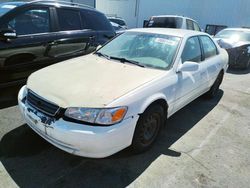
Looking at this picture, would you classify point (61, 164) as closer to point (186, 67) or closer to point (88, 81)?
point (88, 81)

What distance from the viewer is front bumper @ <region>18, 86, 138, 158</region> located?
2244mm

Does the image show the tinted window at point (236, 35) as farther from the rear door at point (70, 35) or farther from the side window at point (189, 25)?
the rear door at point (70, 35)

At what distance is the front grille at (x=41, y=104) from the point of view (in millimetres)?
2405

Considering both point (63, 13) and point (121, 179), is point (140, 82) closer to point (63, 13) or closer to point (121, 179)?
point (121, 179)

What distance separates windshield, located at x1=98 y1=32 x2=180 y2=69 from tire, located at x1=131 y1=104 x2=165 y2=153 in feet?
2.18

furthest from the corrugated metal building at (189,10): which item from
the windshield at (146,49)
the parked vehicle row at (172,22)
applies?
the windshield at (146,49)

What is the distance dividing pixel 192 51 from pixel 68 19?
102 inches

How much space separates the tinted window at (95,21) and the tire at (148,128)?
9.95ft

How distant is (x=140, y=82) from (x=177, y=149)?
111cm

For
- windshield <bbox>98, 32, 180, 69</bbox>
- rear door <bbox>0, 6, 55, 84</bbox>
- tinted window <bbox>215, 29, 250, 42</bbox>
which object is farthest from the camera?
tinted window <bbox>215, 29, 250, 42</bbox>

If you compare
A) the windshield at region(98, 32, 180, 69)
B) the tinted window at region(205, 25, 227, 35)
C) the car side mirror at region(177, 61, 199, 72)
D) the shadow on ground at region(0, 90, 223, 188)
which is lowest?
the tinted window at region(205, 25, 227, 35)

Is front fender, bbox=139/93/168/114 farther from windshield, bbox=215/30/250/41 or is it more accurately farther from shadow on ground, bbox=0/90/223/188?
windshield, bbox=215/30/250/41

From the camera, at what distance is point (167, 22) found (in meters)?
10.2

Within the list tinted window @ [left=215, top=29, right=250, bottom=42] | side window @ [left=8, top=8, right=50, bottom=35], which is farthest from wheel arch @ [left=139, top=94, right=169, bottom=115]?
tinted window @ [left=215, top=29, right=250, bottom=42]
